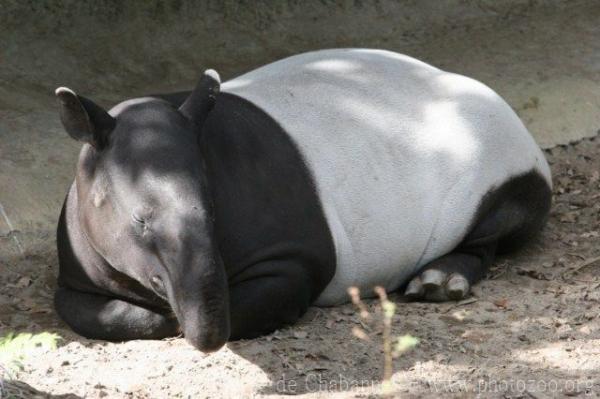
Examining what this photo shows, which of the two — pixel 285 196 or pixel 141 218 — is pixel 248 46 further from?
pixel 141 218

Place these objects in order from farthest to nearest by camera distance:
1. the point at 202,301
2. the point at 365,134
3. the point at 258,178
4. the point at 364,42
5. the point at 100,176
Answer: the point at 364,42 < the point at 365,134 < the point at 258,178 < the point at 100,176 < the point at 202,301

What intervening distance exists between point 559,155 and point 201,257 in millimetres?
4174

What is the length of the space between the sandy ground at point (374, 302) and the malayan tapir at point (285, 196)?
201 mm

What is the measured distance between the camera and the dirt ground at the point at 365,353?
16.5ft

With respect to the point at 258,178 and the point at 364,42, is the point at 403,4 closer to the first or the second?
the point at 364,42

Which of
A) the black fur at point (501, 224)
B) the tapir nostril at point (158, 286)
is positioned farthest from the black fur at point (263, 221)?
the black fur at point (501, 224)

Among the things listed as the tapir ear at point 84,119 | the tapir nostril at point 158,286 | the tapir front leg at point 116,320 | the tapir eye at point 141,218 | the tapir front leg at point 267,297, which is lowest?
the tapir front leg at point 116,320

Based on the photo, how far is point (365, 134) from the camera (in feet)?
21.0

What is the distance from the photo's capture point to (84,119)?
534cm

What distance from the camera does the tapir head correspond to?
4.94 meters

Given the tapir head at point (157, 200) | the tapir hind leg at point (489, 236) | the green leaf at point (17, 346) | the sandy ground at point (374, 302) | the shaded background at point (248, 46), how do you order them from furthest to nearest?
1. the shaded background at point (248, 46)
2. the tapir hind leg at point (489, 236)
3. the sandy ground at point (374, 302)
4. the tapir head at point (157, 200)
5. the green leaf at point (17, 346)

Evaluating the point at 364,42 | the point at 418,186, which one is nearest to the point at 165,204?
the point at 418,186

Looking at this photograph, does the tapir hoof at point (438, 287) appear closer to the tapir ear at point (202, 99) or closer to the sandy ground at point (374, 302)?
the sandy ground at point (374, 302)

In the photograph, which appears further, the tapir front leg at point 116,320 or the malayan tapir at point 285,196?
the tapir front leg at point 116,320
